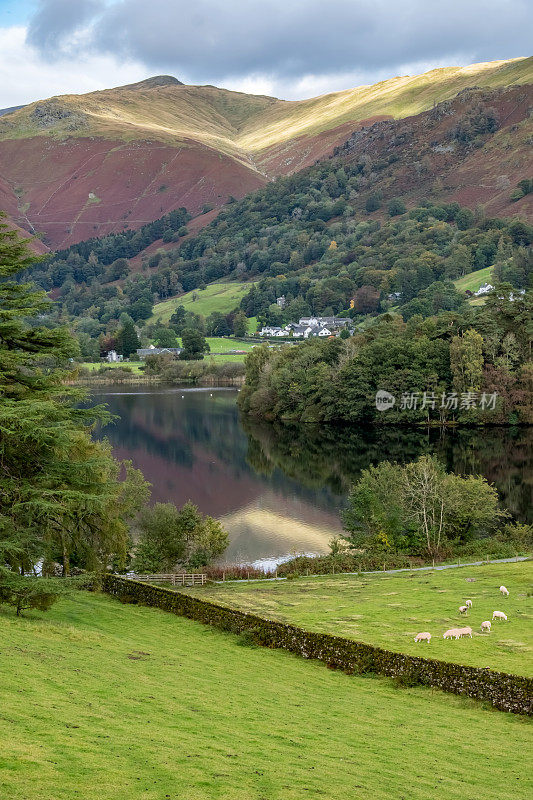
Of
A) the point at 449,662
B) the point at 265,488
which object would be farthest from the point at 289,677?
the point at 265,488

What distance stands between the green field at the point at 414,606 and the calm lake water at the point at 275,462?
10.0 meters

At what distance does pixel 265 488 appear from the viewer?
5912 centimetres

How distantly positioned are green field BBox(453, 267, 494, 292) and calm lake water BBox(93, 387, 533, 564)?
3370 inches

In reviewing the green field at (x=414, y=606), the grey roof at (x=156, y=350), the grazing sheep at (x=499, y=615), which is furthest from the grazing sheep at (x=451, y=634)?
the grey roof at (x=156, y=350)

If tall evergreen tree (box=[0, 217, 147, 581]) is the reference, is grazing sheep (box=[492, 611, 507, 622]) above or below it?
below

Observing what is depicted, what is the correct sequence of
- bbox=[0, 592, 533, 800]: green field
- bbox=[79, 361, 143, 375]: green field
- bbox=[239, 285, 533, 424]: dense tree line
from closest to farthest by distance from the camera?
bbox=[0, 592, 533, 800]: green field
bbox=[239, 285, 533, 424]: dense tree line
bbox=[79, 361, 143, 375]: green field

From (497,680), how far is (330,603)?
34.2ft

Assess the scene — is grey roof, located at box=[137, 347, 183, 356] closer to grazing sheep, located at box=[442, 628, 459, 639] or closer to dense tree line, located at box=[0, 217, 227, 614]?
dense tree line, located at box=[0, 217, 227, 614]

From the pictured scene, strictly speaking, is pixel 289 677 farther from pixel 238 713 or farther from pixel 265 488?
pixel 265 488

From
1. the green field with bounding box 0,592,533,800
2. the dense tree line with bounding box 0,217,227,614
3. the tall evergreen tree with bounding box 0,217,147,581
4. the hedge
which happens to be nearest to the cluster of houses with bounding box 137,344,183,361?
the dense tree line with bounding box 0,217,227,614

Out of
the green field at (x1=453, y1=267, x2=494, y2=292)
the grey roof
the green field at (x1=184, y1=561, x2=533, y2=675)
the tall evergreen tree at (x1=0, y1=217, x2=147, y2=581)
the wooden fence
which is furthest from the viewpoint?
the green field at (x1=453, y1=267, x2=494, y2=292)

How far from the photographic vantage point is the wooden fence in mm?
32938

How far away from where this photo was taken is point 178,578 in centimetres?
3344

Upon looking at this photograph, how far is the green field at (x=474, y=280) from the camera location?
6570 inches
